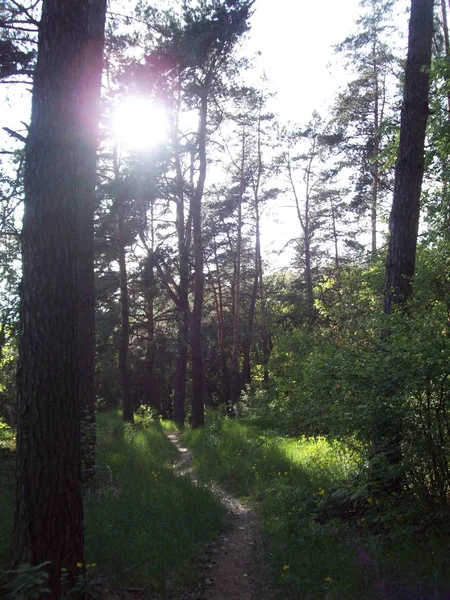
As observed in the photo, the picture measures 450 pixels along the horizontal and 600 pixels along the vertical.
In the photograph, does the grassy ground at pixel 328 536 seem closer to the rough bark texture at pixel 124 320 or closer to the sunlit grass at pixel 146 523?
the sunlit grass at pixel 146 523

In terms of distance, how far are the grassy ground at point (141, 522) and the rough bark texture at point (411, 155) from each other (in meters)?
3.91

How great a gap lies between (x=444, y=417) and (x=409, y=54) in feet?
18.7

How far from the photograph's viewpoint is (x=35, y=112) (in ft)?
14.1

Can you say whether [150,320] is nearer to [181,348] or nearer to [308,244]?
[181,348]

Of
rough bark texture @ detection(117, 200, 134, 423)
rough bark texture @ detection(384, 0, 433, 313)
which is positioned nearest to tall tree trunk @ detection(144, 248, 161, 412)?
rough bark texture @ detection(117, 200, 134, 423)

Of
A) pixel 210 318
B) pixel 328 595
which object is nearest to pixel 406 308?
pixel 328 595

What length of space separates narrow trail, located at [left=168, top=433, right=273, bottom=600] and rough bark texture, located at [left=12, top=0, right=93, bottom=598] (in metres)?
1.59

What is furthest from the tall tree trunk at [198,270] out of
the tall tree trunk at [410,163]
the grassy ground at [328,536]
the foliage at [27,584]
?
the foliage at [27,584]

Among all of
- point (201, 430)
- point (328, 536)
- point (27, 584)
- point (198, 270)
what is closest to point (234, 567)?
point (328, 536)

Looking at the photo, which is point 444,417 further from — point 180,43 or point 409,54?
point 180,43

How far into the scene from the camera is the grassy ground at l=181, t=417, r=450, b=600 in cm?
407

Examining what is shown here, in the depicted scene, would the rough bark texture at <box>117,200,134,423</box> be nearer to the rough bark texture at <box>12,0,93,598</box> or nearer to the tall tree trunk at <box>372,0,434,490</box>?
the tall tree trunk at <box>372,0,434,490</box>

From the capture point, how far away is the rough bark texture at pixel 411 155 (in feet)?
23.5

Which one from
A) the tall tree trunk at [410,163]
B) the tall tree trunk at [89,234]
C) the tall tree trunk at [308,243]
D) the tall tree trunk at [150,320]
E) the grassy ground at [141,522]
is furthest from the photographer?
the tall tree trunk at [308,243]
